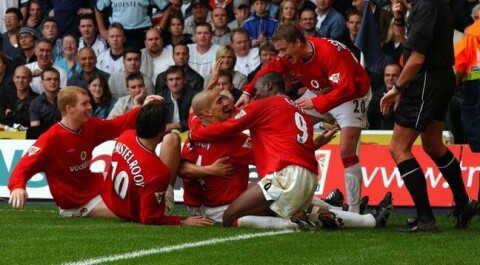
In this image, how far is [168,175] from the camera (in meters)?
11.6

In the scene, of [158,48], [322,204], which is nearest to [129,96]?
[158,48]

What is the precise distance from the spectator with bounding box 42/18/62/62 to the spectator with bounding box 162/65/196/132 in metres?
3.59

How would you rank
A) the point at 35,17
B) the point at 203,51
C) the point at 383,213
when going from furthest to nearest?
1. the point at 35,17
2. the point at 203,51
3. the point at 383,213

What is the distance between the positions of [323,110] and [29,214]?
359 centimetres

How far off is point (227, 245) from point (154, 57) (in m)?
10.3

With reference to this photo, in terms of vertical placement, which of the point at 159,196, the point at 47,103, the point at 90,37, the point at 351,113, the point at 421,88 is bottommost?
the point at 47,103

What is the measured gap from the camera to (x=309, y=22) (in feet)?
61.5

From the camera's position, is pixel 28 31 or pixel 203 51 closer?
pixel 203 51

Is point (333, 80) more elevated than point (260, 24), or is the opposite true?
point (333, 80)

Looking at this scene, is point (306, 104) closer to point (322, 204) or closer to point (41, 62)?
point (322, 204)

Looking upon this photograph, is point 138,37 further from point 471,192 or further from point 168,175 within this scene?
point 168,175

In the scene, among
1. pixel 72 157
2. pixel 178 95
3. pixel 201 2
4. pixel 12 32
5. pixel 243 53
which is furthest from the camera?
pixel 12 32

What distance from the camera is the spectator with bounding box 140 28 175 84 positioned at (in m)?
19.8

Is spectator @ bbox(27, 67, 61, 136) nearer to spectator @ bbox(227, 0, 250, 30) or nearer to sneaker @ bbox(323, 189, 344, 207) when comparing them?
spectator @ bbox(227, 0, 250, 30)
